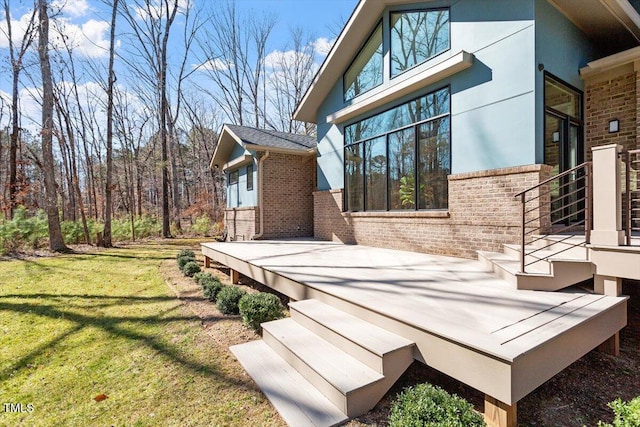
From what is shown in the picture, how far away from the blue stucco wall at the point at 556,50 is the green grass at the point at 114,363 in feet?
16.9

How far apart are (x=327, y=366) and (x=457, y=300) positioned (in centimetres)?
146

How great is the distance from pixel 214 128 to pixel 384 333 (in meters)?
25.6

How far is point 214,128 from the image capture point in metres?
25.3

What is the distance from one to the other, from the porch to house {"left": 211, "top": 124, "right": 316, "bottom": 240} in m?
5.40

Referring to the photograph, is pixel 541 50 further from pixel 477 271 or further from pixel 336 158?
pixel 336 158

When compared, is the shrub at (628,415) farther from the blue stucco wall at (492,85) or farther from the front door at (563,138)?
the front door at (563,138)

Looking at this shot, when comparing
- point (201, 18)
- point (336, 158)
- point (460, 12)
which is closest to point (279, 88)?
point (201, 18)

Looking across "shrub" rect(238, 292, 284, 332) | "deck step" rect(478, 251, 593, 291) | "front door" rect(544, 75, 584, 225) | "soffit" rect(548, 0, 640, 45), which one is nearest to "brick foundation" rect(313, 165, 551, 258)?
"front door" rect(544, 75, 584, 225)

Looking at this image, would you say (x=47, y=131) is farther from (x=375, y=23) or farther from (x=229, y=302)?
(x=375, y=23)

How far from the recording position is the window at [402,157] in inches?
235

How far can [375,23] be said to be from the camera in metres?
7.41

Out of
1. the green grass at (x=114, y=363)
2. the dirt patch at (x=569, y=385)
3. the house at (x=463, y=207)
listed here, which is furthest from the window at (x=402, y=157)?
the green grass at (x=114, y=363)

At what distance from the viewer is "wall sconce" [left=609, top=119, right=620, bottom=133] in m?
5.27

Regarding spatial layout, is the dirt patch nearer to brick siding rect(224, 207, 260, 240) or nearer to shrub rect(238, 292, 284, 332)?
shrub rect(238, 292, 284, 332)
